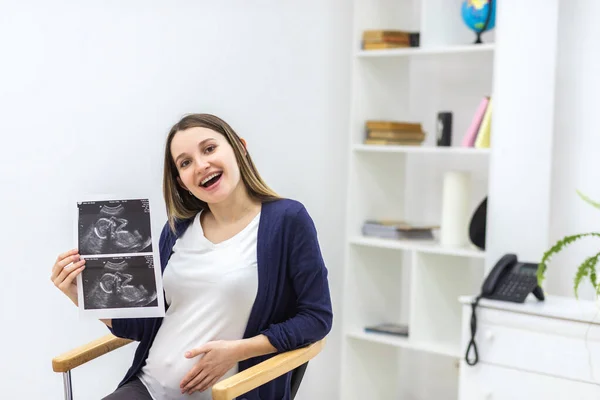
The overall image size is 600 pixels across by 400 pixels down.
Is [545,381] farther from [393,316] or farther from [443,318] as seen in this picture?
[393,316]

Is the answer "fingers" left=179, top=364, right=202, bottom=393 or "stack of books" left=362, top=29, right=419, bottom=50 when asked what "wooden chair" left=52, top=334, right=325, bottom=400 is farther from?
"stack of books" left=362, top=29, right=419, bottom=50

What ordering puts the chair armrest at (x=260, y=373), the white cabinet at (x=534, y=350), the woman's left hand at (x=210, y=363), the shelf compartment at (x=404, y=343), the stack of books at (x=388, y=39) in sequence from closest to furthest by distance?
the chair armrest at (x=260, y=373), the woman's left hand at (x=210, y=363), the white cabinet at (x=534, y=350), the shelf compartment at (x=404, y=343), the stack of books at (x=388, y=39)

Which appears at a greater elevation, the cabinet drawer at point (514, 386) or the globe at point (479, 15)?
the globe at point (479, 15)

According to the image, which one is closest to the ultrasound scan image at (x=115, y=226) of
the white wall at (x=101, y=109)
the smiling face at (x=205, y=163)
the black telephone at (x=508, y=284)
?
the smiling face at (x=205, y=163)

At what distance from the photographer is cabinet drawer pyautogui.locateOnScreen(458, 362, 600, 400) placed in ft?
8.16

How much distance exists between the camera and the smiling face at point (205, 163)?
6.16 ft

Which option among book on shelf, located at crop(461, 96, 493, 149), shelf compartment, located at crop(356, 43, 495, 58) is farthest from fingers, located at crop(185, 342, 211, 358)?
shelf compartment, located at crop(356, 43, 495, 58)

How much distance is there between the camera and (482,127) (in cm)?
300

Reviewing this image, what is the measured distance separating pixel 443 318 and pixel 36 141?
70.3 inches

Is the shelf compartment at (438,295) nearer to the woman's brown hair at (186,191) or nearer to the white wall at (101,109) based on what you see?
the white wall at (101,109)

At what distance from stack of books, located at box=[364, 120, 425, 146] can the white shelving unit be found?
49 millimetres

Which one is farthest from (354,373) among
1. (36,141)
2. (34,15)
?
(34,15)

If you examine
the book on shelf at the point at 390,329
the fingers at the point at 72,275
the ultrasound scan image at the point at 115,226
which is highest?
the ultrasound scan image at the point at 115,226

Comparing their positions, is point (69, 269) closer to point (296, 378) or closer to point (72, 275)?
point (72, 275)
